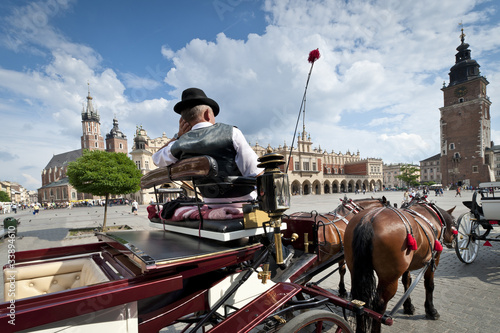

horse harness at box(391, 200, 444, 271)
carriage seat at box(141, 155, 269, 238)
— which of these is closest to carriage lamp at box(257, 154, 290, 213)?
carriage seat at box(141, 155, 269, 238)

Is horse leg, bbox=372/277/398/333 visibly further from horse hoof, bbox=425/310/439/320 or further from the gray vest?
the gray vest

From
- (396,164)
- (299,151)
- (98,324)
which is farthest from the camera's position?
(396,164)

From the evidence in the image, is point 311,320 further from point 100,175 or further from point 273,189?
point 100,175

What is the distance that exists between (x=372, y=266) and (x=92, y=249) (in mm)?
2837

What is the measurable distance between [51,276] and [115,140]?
3099 inches

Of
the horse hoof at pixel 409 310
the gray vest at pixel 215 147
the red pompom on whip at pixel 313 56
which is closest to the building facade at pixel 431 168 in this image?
the horse hoof at pixel 409 310

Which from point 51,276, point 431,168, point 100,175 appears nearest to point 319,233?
point 51,276

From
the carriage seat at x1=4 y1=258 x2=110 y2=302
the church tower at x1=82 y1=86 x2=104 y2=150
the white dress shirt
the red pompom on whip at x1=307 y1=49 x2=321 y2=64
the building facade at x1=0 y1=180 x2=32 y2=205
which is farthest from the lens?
the building facade at x1=0 y1=180 x2=32 y2=205

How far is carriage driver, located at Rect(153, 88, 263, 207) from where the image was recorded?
6.98ft

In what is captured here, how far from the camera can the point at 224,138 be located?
7.05 feet

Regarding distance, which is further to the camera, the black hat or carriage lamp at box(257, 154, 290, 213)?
the black hat

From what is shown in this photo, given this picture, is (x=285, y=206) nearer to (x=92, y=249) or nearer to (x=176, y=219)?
(x=176, y=219)

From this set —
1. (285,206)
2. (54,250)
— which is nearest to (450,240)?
(285,206)

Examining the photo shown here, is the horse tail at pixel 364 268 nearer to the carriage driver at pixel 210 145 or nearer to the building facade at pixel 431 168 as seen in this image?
the carriage driver at pixel 210 145
